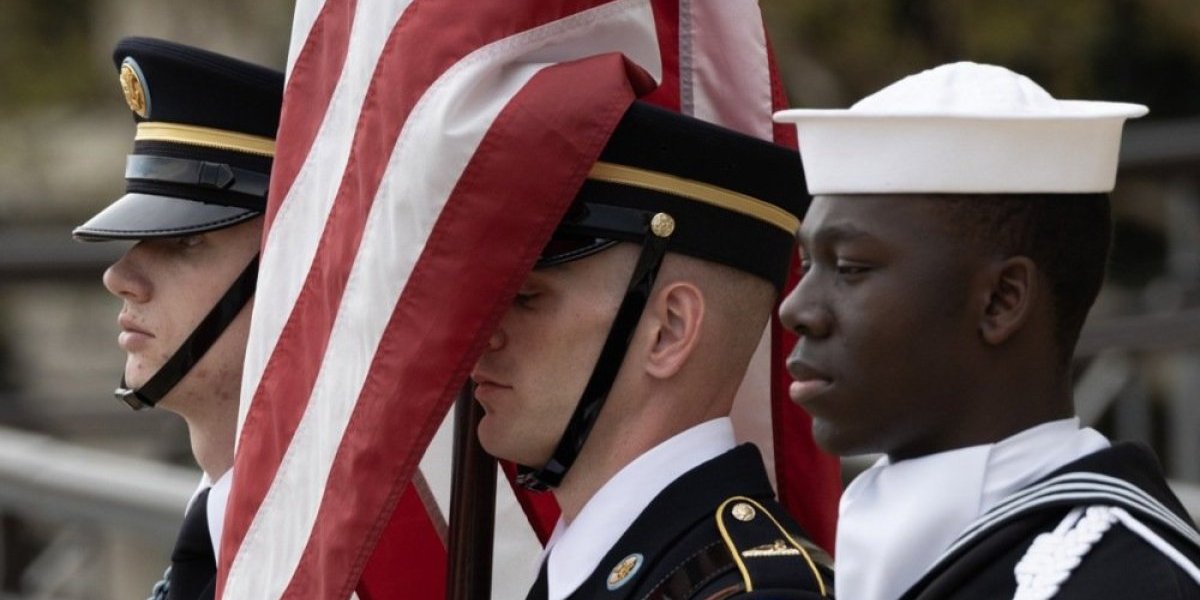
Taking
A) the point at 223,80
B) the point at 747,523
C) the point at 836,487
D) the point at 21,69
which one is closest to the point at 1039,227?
the point at 747,523

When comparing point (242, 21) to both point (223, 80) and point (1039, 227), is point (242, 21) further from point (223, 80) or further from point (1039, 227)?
point (1039, 227)

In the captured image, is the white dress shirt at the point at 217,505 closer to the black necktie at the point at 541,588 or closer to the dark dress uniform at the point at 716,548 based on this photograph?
the black necktie at the point at 541,588

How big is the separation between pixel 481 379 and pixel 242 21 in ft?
33.7

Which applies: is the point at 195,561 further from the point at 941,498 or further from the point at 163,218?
the point at 941,498

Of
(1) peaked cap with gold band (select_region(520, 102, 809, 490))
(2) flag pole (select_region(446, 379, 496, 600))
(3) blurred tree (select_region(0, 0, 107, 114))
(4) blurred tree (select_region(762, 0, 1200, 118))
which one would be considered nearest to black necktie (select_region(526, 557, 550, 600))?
(1) peaked cap with gold band (select_region(520, 102, 809, 490))

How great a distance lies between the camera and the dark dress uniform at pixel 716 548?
3.14m

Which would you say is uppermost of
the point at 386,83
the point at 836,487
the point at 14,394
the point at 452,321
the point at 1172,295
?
the point at 386,83

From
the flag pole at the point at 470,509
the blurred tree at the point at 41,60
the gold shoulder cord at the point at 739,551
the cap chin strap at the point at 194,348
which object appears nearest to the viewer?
the gold shoulder cord at the point at 739,551

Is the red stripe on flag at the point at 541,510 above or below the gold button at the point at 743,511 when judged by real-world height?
below

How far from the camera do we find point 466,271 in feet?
10.5

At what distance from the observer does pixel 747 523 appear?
3240mm

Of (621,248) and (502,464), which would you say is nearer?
(621,248)

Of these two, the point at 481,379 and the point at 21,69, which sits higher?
the point at 481,379

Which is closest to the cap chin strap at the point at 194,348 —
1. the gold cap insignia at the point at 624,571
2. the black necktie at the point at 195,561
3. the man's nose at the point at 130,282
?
the man's nose at the point at 130,282
